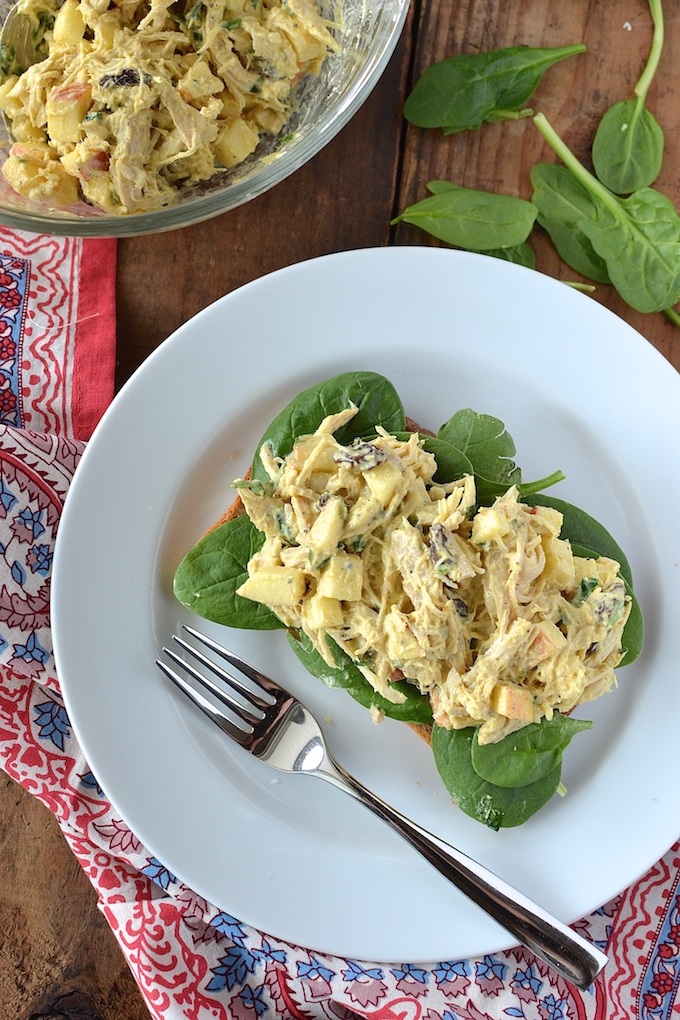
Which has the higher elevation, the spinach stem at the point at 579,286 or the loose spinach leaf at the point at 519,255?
the loose spinach leaf at the point at 519,255

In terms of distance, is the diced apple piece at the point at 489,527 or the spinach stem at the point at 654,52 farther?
the spinach stem at the point at 654,52

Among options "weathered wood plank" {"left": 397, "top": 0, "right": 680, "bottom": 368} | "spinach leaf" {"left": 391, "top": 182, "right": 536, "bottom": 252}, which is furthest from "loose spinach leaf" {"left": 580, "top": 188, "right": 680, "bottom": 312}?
"spinach leaf" {"left": 391, "top": 182, "right": 536, "bottom": 252}

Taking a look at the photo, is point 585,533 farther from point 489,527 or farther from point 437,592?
Result: point 437,592

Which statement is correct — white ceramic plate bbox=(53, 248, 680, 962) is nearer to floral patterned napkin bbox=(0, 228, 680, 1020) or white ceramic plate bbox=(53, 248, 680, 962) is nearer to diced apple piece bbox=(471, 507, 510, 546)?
floral patterned napkin bbox=(0, 228, 680, 1020)

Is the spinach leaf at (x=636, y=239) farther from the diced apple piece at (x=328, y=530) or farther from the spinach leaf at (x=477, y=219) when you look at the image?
the diced apple piece at (x=328, y=530)

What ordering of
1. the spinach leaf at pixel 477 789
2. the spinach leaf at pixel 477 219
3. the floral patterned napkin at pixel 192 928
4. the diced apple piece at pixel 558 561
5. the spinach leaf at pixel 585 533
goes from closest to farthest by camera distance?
the diced apple piece at pixel 558 561 → the spinach leaf at pixel 477 789 → the spinach leaf at pixel 585 533 → the floral patterned napkin at pixel 192 928 → the spinach leaf at pixel 477 219

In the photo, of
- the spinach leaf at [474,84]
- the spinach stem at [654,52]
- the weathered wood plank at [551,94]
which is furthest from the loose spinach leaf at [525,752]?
the spinach stem at [654,52]

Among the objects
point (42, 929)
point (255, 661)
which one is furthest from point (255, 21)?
point (42, 929)

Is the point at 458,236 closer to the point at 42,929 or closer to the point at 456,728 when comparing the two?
the point at 456,728
